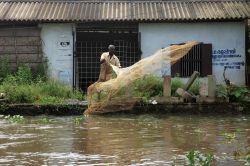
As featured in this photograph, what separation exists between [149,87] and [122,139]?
5539 millimetres

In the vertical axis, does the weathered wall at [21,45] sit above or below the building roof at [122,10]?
below

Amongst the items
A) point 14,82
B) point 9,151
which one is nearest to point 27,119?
point 14,82

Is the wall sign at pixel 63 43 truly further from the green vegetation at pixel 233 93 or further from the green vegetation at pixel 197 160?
the green vegetation at pixel 197 160

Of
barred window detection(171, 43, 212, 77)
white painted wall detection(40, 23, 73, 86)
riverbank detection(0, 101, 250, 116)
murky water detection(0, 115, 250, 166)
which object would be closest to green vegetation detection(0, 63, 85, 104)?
riverbank detection(0, 101, 250, 116)

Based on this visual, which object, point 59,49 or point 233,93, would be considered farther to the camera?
point 59,49

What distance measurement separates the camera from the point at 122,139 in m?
9.98

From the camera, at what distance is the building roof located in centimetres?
1788

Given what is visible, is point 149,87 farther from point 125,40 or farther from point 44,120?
point 44,120

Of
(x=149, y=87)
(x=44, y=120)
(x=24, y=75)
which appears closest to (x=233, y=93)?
(x=149, y=87)

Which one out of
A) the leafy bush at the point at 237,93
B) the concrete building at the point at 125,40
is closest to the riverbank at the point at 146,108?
the leafy bush at the point at 237,93

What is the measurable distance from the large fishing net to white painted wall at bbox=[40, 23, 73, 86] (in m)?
4.66

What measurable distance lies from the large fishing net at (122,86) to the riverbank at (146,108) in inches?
18.0

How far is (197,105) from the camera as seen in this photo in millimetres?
14555

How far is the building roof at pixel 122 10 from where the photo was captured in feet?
58.6
